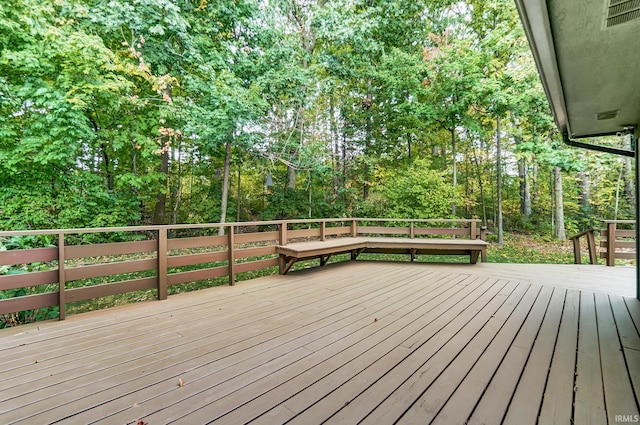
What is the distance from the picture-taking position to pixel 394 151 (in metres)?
9.32

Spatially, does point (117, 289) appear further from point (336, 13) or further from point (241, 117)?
point (336, 13)

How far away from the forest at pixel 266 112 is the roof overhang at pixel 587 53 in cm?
445

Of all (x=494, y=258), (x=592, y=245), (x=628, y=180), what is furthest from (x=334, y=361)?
(x=628, y=180)

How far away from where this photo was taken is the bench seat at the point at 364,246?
4.11 meters

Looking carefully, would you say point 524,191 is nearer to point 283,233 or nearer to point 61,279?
point 283,233

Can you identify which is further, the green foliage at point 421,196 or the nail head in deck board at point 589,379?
the green foliage at point 421,196

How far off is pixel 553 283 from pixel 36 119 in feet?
29.9

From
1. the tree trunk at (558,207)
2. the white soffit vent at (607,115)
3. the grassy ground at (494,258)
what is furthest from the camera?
the tree trunk at (558,207)

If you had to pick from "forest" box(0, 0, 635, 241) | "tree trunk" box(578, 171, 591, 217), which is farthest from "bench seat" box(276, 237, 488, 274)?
"tree trunk" box(578, 171, 591, 217)

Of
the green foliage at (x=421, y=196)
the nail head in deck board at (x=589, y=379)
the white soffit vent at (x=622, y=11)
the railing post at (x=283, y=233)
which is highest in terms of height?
the white soffit vent at (x=622, y=11)

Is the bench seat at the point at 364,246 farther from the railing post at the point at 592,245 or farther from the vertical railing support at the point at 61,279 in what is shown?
the vertical railing support at the point at 61,279

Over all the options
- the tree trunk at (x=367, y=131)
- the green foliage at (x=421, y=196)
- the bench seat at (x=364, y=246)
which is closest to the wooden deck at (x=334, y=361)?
the bench seat at (x=364, y=246)

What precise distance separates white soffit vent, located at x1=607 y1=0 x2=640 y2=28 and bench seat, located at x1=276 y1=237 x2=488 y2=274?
11.2ft

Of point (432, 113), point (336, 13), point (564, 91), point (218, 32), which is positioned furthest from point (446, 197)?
point (218, 32)
